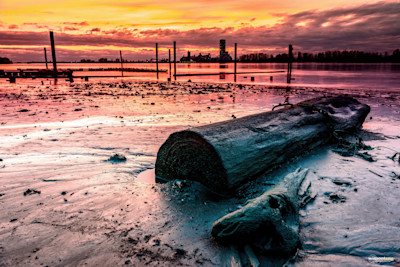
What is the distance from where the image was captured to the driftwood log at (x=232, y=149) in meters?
2.94

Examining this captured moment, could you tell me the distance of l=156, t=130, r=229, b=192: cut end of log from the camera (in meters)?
2.93

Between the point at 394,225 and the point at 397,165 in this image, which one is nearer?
the point at 394,225

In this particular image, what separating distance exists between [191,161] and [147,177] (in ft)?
2.87

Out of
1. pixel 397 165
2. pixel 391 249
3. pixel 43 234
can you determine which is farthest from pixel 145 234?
pixel 397 165

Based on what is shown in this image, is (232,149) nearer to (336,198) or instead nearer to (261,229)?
(261,229)

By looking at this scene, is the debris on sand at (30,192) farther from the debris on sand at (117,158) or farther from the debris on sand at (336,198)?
the debris on sand at (336,198)

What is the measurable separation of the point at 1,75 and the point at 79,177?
33923mm

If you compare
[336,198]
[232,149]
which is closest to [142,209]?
[232,149]

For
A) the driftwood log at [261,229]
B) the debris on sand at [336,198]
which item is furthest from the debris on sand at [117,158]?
the debris on sand at [336,198]

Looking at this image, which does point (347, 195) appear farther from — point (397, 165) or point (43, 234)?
point (43, 234)

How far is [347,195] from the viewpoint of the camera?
123 inches

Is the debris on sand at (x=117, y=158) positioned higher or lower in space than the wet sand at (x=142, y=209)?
higher

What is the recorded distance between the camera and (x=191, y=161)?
124 inches

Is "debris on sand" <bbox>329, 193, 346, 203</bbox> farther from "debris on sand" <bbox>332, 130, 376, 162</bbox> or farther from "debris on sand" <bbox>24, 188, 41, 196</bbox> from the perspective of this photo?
"debris on sand" <bbox>24, 188, 41, 196</bbox>
